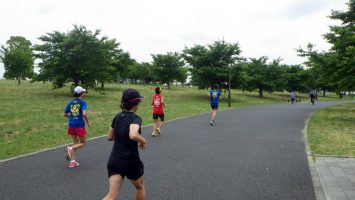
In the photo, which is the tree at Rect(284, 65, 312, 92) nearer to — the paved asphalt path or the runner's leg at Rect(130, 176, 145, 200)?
the paved asphalt path

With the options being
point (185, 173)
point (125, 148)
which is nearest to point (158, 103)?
point (185, 173)

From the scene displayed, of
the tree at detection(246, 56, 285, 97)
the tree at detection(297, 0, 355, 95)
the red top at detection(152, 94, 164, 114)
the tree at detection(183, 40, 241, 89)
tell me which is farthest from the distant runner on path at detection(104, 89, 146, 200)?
the tree at detection(246, 56, 285, 97)

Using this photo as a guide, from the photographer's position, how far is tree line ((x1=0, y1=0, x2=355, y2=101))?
1712cm

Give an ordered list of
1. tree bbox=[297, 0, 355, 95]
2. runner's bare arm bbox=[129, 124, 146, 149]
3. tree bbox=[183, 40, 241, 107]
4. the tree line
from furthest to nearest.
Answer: tree bbox=[183, 40, 241, 107] → the tree line → tree bbox=[297, 0, 355, 95] → runner's bare arm bbox=[129, 124, 146, 149]

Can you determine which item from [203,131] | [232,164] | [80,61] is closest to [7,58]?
[80,61]

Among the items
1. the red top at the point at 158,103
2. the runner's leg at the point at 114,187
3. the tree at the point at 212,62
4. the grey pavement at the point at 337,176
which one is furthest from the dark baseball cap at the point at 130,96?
the tree at the point at 212,62

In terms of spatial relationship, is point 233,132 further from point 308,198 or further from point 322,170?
point 308,198

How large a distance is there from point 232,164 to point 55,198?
3.71 metres

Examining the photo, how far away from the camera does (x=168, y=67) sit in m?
43.8

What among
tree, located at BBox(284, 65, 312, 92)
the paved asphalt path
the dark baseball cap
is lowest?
the paved asphalt path

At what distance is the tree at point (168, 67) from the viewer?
43.2 metres

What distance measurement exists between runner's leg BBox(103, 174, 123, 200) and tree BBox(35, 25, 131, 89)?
76.5ft

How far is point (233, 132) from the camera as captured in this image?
11453 mm

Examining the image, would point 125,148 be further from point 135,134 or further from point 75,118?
point 75,118
